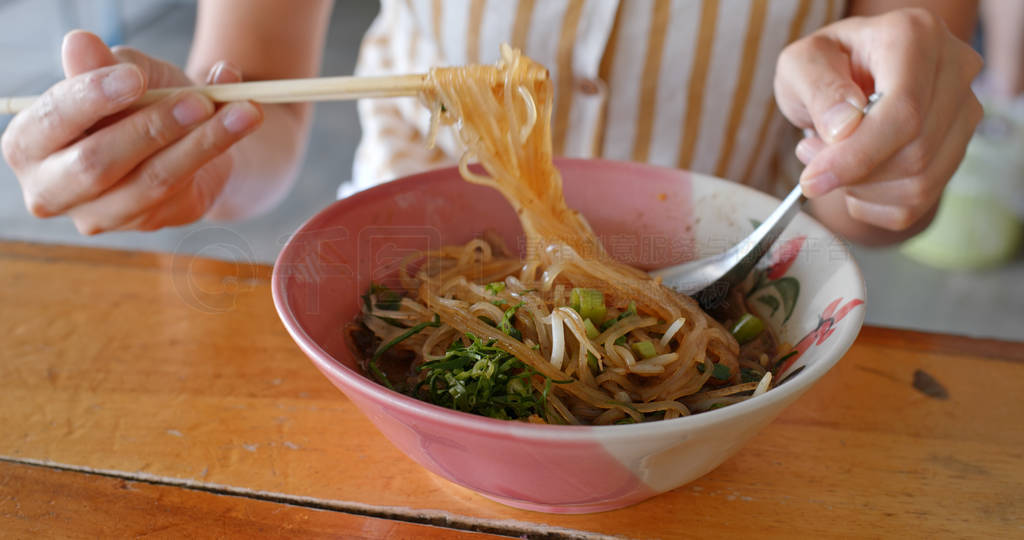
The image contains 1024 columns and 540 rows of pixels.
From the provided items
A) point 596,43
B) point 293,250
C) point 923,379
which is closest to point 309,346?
point 293,250

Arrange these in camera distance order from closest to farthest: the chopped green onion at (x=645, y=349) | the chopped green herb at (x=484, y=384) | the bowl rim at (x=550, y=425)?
the bowl rim at (x=550, y=425) → the chopped green herb at (x=484, y=384) → the chopped green onion at (x=645, y=349)

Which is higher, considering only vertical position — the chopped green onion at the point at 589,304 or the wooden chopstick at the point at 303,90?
the wooden chopstick at the point at 303,90

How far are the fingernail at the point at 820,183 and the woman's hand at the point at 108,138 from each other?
2.61ft

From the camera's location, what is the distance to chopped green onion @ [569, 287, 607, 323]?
3.47 ft

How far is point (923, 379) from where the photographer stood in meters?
1.19

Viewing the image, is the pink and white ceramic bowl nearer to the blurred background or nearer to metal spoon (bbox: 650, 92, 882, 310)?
metal spoon (bbox: 650, 92, 882, 310)

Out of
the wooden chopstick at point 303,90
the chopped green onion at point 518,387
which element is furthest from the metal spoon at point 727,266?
the wooden chopstick at point 303,90

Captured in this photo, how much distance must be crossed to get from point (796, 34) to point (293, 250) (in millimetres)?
1234

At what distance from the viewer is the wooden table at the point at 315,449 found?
0.93m

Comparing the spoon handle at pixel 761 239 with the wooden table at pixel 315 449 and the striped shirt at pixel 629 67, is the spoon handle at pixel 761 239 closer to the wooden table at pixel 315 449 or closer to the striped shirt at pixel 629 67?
the wooden table at pixel 315 449

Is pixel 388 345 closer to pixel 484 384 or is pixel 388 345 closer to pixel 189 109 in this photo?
pixel 484 384

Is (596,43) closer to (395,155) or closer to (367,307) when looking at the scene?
(395,155)

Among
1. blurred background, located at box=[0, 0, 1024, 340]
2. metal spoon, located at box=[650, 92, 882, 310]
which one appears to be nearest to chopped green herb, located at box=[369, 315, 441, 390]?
metal spoon, located at box=[650, 92, 882, 310]

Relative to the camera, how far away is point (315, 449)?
1.04 metres
